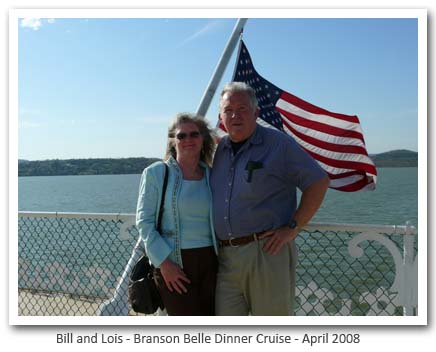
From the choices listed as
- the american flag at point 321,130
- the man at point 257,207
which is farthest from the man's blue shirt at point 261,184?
the american flag at point 321,130

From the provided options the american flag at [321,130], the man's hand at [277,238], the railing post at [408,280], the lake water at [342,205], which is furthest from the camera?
the lake water at [342,205]

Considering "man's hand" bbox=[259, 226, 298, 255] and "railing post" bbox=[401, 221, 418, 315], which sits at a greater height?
"man's hand" bbox=[259, 226, 298, 255]

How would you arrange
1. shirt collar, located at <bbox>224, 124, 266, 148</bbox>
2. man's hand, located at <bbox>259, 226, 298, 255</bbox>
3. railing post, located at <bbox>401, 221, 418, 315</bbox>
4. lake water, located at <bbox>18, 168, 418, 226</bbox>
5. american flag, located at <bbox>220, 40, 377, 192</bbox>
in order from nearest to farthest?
man's hand, located at <bbox>259, 226, 298, 255</bbox> → shirt collar, located at <bbox>224, 124, 266, 148</bbox> → railing post, located at <bbox>401, 221, 418, 315</bbox> → american flag, located at <bbox>220, 40, 377, 192</bbox> → lake water, located at <bbox>18, 168, 418, 226</bbox>

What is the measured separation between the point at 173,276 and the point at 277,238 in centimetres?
76

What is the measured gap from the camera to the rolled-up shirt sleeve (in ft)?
10.9

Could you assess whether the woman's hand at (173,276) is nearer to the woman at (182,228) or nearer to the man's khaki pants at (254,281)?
the woman at (182,228)

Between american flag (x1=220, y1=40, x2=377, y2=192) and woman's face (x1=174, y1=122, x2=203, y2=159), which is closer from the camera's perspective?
woman's face (x1=174, y1=122, x2=203, y2=159)

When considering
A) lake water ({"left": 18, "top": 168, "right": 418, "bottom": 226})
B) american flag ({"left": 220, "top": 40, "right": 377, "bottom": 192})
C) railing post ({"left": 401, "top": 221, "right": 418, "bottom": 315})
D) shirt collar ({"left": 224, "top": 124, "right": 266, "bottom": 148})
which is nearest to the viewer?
shirt collar ({"left": 224, "top": 124, "right": 266, "bottom": 148})

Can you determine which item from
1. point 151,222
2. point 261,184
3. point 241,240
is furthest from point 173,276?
point 261,184

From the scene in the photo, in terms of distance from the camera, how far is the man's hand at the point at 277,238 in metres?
3.32

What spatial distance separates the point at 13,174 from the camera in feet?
12.7

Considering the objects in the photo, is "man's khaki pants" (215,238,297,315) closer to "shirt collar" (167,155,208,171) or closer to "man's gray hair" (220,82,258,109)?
"shirt collar" (167,155,208,171)

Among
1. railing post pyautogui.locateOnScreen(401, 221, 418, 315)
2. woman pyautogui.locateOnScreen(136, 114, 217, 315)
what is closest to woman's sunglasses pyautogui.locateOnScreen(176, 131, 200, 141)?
woman pyautogui.locateOnScreen(136, 114, 217, 315)

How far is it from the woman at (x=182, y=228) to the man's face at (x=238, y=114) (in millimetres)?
224
